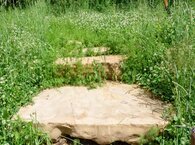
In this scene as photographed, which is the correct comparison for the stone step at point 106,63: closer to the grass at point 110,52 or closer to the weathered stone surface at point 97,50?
the grass at point 110,52

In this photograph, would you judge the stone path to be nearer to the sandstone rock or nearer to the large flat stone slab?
the large flat stone slab

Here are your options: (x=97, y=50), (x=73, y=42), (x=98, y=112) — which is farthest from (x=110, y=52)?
(x=98, y=112)

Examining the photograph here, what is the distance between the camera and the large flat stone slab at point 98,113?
3527mm

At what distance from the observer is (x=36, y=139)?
3.44 meters

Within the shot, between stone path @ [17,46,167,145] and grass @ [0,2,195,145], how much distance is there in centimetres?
13

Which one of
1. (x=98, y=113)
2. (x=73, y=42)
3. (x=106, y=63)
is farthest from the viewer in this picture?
(x=73, y=42)

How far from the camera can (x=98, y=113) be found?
3793 millimetres

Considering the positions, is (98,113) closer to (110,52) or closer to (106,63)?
(106,63)

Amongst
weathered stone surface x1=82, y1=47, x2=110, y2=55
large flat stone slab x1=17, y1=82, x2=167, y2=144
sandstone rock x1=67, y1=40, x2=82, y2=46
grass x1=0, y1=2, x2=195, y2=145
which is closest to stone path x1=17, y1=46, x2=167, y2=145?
large flat stone slab x1=17, y1=82, x2=167, y2=144

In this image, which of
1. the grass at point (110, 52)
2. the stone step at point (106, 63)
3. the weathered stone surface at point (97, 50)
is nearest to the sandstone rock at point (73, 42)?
the grass at point (110, 52)

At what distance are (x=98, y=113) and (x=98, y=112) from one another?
A: 0.03 m

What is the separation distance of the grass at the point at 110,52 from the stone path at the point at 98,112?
0.13 meters

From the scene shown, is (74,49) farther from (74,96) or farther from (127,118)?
(127,118)

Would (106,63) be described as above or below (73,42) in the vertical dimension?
below
